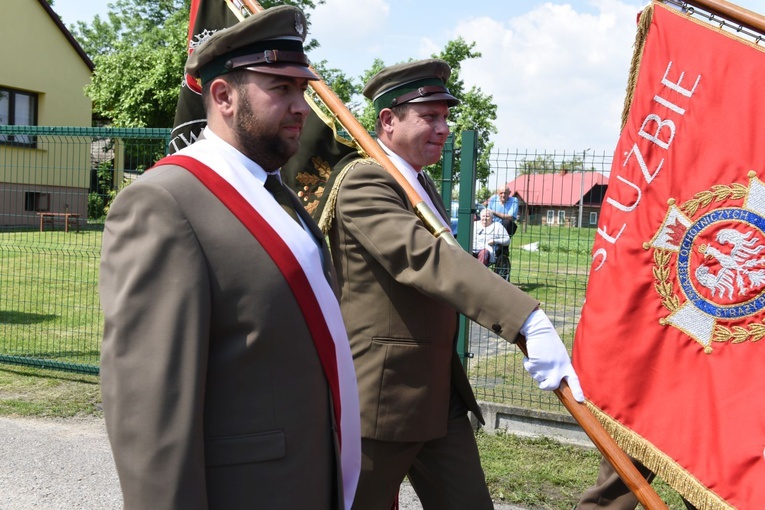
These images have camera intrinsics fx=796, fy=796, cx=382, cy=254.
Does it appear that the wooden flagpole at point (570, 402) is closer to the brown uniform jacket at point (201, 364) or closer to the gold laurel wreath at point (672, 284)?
the gold laurel wreath at point (672, 284)

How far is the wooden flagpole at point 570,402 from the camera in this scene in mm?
2648

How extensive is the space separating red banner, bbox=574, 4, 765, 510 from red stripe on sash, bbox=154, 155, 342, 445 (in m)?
1.88

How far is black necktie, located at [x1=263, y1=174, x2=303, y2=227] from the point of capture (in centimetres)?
214

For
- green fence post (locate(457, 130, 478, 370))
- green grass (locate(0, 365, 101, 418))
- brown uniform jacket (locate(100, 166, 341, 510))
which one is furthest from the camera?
green grass (locate(0, 365, 101, 418))

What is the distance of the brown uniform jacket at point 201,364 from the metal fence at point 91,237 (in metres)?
3.39

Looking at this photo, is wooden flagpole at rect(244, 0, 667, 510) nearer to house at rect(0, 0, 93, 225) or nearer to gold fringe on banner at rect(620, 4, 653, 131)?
gold fringe on banner at rect(620, 4, 653, 131)

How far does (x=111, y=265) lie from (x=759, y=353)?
2.47 metres

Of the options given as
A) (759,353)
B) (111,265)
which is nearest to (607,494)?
(759,353)

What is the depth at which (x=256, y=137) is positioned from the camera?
204 centimetres

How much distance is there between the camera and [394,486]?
10.4 feet

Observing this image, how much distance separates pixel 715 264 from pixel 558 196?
237cm

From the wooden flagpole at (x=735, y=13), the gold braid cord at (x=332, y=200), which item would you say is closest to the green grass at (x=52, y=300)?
the gold braid cord at (x=332, y=200)

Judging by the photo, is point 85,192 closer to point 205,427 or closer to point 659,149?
point 659,149

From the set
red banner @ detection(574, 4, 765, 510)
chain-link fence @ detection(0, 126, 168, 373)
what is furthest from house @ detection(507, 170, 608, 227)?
chain-link fence @ detection(0, 126, 168, 373)
